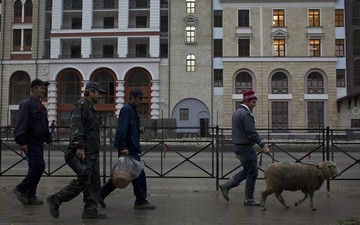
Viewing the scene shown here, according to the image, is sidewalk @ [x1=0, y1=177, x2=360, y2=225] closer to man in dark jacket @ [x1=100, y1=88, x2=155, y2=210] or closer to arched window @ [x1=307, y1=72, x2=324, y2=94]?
man in dark jacket @ [x1=100, y1=88, x2=155, y2=210]

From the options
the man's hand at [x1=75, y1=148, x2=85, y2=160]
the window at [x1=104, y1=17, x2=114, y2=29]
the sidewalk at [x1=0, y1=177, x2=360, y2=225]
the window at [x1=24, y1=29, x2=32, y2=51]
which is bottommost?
the sidewalk at [x1=0, y1=177, x2=360, y2=225]

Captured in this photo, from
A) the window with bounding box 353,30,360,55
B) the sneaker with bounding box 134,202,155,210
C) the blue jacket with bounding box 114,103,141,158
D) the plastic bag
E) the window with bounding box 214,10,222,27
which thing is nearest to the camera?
the plastic bag

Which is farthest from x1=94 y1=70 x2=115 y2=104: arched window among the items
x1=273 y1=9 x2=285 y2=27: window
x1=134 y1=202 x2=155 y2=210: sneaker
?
x1=134 y1=202 x2=155 y2=210: sneaker

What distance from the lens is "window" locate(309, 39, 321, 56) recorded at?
150 ft

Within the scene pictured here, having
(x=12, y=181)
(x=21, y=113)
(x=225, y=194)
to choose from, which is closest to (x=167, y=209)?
(x=225, y=194)

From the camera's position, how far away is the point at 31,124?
768cm

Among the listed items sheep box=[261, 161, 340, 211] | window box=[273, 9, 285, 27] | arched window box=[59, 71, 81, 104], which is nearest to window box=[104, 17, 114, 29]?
arched window box=[59, 71, 81, 104]

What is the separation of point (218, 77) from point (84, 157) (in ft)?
132

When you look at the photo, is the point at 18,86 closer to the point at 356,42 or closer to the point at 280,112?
the point at 280,112

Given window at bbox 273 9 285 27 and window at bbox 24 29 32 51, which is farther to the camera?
window at bbox 24 29 32 51

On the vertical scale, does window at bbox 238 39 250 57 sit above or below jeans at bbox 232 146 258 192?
above

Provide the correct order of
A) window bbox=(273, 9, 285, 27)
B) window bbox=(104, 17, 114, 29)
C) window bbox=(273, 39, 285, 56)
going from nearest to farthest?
window bbox=(273, 39, 285, 56) < window bbox=(273, 9, 285, 27) < window bbox=(104, 17, 114, 29)

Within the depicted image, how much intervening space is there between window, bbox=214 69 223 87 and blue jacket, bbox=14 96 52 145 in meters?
38.7

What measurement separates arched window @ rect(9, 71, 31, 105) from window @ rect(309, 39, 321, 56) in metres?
32.0
